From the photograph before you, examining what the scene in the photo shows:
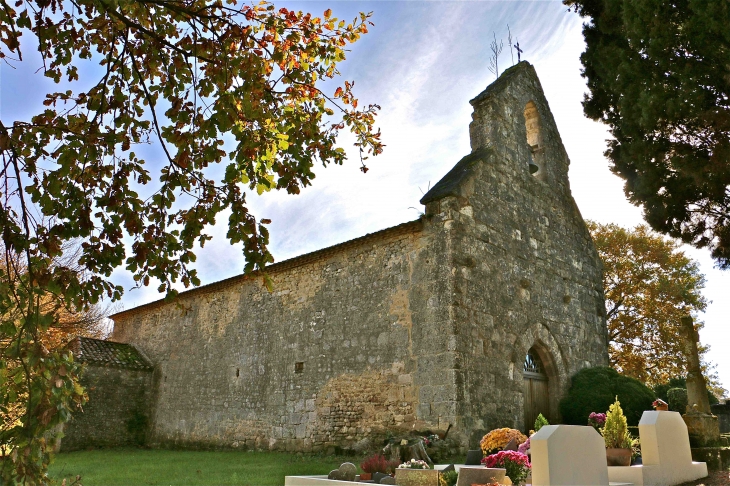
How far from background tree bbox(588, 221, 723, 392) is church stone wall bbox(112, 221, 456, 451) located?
608 inches

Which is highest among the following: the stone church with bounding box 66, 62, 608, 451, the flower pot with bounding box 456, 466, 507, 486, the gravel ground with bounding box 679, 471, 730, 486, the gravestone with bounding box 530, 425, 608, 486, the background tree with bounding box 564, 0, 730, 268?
the background tree with bounding box 564, 0, 730, 268

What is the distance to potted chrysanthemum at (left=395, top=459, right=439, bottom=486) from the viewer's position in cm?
714

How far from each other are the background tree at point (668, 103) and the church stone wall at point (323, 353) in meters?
4.35

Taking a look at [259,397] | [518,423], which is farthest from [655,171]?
[259,397]

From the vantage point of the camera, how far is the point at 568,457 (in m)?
6.59

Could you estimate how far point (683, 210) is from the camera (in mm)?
11578

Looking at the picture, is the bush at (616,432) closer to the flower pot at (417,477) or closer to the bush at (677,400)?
the flower pot at (417,477)

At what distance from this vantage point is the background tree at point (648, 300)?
2328cm

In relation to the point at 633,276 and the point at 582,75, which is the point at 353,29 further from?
the point at 633,276

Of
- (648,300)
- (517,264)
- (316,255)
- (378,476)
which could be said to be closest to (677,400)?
(648,300)

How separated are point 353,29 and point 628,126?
25.8 feet

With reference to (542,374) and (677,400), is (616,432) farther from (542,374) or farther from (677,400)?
(677,400)

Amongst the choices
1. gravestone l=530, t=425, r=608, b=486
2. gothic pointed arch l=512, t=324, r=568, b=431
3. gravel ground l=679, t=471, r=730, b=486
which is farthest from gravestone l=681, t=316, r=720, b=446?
gravestone l=530, t=425, r=608, b=486

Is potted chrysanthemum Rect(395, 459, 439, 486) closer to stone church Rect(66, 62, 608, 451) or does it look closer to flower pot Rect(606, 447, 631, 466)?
stone church Rect(66, 62, 608, 451)
